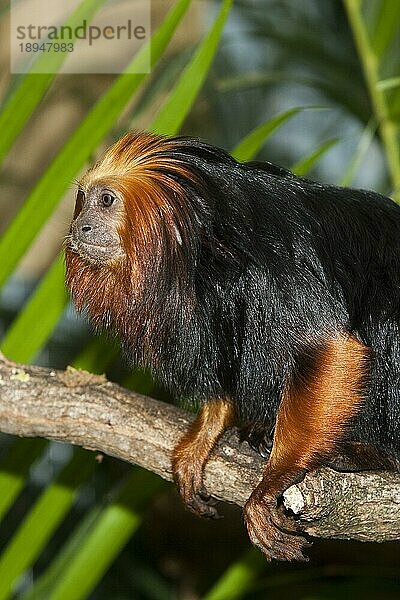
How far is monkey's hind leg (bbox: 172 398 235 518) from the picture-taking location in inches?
59.1

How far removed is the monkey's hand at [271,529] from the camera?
131 centimetres

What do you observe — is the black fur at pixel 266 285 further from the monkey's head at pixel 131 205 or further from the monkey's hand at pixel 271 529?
the monkey's hand at pixel 271 529

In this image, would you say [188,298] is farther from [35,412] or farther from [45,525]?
[45,525]

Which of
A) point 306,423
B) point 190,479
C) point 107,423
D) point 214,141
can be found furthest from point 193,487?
point 214,141

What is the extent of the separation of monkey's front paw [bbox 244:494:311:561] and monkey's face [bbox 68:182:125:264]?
1.31 ft

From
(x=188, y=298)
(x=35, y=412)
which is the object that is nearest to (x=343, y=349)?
(x=188, y=298)

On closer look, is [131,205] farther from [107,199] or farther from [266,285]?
[266,285]

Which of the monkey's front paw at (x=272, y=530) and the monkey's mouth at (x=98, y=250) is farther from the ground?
the monkey's mouth at (x=98, y=250)

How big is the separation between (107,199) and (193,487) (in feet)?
1.73

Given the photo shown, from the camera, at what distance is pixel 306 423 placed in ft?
4.21

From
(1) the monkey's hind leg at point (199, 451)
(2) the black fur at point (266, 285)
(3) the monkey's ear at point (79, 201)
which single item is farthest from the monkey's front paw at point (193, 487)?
(3) the monkey's ear at point (79, 201)

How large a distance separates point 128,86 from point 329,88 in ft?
2.76

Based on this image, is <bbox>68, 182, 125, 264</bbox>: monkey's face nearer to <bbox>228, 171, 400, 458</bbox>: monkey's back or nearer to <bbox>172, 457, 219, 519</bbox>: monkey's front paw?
<bbox>228, 171, 400, 458</bbox>: monkey's back

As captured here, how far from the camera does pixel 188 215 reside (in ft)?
4.08
